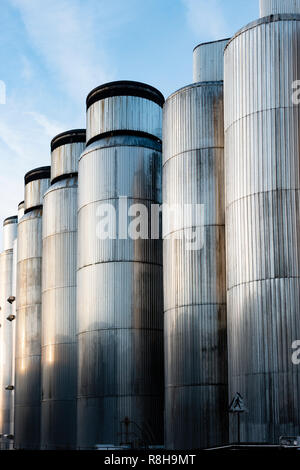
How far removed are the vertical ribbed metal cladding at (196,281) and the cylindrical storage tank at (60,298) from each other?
1331 cm

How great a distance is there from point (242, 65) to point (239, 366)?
12.1 metres

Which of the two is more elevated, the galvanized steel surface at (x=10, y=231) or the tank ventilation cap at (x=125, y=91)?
the tank ventilation cap at (x=125, y=91)

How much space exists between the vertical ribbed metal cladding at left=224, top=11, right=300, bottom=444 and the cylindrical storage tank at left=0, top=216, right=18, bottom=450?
3769 centimetres

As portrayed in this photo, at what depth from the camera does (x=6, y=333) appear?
70.3 meters

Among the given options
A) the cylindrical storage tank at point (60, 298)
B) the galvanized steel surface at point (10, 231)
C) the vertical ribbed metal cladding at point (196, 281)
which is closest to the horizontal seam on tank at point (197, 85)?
the vertical ribbed metal cladding at point (196, 281)

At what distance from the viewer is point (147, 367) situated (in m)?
41.1

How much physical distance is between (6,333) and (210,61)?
124 feet

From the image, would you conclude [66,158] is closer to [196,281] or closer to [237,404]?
[196,281]

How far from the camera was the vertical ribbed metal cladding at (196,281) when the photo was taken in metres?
34.5

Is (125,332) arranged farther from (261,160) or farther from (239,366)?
(261,160)

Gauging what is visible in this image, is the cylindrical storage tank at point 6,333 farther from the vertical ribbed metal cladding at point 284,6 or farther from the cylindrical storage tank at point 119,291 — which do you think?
the vertical ribbed metal cladding at point 284,6
